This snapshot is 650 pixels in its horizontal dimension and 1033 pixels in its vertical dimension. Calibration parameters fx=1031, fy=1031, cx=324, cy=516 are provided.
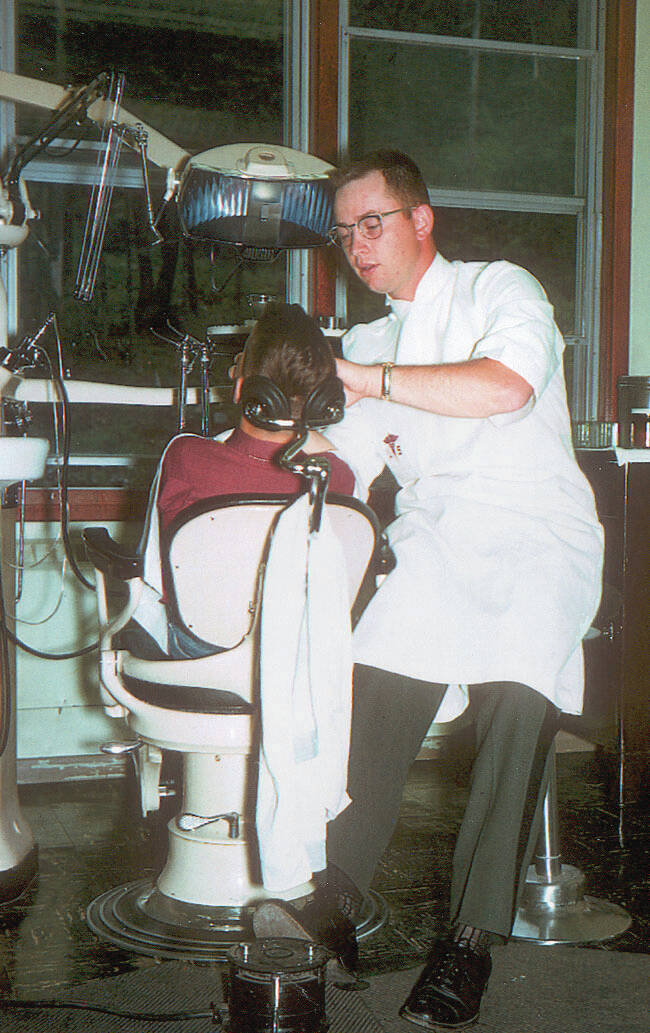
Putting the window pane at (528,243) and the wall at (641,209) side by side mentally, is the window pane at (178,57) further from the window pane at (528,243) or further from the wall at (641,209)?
the wall at (641,209)

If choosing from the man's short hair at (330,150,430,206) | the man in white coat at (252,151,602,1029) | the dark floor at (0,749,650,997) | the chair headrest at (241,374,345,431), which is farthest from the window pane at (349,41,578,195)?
the chair headrest at (241,374,345,431)

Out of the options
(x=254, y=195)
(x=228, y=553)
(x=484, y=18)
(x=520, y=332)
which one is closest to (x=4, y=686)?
(x=228, y=553)

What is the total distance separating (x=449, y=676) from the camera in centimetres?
178

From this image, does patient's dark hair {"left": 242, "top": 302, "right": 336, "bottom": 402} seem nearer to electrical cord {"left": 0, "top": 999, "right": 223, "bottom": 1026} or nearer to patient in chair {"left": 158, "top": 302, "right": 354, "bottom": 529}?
patient in chair {"left": 158, "top": 302, "right": 354, "bottom": 529}

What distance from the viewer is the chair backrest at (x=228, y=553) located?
68.9 inches

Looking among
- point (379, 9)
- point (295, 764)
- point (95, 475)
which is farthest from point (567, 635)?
point (379, 9)

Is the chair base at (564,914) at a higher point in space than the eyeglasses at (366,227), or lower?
lower

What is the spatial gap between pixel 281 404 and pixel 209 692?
0.58 meters

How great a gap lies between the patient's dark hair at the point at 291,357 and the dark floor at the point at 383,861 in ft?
3.46

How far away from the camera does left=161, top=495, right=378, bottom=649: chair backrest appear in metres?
1.75

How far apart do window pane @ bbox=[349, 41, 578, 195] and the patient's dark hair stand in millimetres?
1867

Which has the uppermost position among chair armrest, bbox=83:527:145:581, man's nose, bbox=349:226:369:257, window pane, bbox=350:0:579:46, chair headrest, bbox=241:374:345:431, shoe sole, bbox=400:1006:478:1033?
window pane, bbox=350:0:579:46

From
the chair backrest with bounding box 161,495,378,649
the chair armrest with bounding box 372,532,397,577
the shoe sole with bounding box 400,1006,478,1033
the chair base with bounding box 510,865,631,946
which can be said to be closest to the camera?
the shoe sole with bounding box 400,1006,478,1033

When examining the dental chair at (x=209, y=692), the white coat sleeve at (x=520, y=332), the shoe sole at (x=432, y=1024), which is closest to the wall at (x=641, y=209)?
the white coat sleeve at (x=520, y=332)
